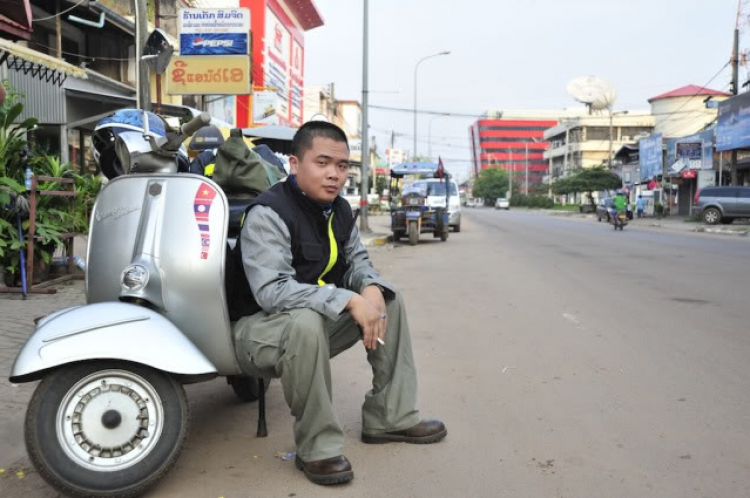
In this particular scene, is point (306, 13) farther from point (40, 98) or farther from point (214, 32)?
point (40, 98)

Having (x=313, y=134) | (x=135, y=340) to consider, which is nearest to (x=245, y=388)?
(x=135, y=340)

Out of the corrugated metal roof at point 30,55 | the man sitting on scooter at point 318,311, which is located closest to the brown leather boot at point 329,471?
the man sitting on scooter at point 318,311

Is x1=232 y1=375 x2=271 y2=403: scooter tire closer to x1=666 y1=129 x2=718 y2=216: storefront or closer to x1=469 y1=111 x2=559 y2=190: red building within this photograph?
x1=666 y1=129 x2=718 y2=216: storefront

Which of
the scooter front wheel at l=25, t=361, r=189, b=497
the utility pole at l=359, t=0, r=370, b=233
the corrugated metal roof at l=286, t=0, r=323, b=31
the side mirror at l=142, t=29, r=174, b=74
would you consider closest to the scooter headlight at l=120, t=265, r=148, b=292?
the scooter front wheel at l=25, t=361, r=189, b=497

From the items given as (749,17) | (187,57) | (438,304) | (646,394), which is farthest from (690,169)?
(646,394)

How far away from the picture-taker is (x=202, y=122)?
3.04 metres

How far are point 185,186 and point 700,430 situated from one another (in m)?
2.78

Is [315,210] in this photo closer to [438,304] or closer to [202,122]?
[202,122]

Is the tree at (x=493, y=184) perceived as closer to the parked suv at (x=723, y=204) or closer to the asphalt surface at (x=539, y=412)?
the parked suv at (x=723, y=204)

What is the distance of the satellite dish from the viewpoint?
255 feet

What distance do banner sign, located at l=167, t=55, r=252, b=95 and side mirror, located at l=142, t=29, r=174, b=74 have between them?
47.7 feet

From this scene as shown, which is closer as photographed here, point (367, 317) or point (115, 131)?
point (367, 317)

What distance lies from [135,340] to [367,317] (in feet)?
3.03

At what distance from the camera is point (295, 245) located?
3.06 m
